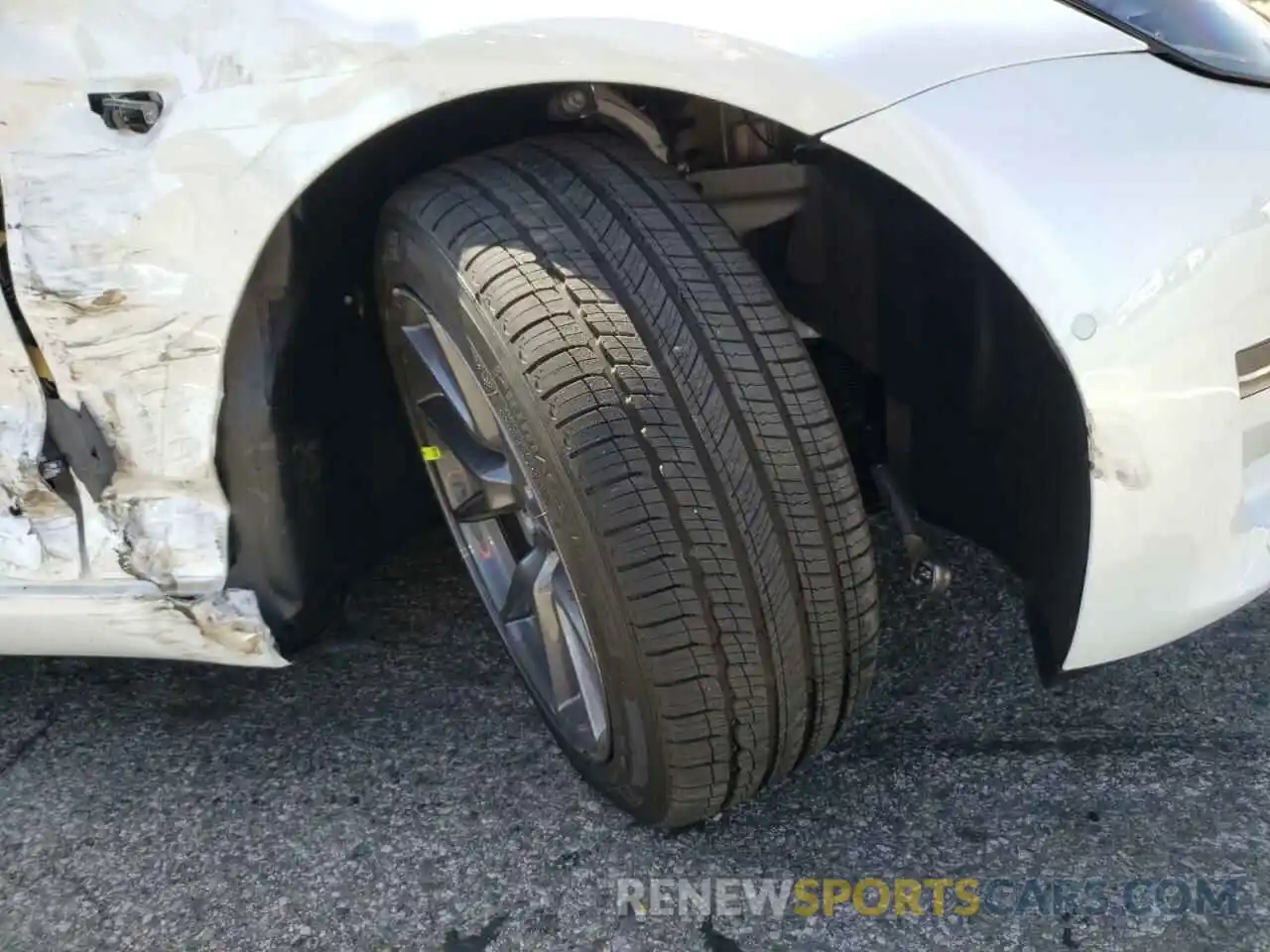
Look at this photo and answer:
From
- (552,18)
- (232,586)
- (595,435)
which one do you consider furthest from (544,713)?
(552,18)

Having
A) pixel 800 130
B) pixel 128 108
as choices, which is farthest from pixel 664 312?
pixel 128 108

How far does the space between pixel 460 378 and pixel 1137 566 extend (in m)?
0.97

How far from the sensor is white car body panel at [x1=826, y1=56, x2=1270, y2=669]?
49.7 inches

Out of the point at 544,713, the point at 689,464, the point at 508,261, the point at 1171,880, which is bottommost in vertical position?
the point at 544,713

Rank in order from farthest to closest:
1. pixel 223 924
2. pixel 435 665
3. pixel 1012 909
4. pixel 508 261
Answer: pixel 435 665 < pixel 223 924 < pixel 1012 909 < pixel 508 261

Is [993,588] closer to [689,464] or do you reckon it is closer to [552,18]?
[689,464]

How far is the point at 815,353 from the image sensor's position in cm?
200

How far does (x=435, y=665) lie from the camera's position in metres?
2.23

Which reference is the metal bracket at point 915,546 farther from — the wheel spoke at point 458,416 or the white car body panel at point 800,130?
the wheel spoke at point 458,416

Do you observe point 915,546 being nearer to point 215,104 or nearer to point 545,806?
point 545,806

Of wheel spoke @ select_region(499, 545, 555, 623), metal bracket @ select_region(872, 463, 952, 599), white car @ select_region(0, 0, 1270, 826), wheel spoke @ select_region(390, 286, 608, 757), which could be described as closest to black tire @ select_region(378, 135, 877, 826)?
white car @ select_region(0, 0, 1270, 826)

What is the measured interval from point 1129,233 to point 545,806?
1204 millimetres

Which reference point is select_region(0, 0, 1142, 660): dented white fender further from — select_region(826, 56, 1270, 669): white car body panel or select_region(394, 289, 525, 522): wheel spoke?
select_region(394, 289, 525, 522): wheel spoke

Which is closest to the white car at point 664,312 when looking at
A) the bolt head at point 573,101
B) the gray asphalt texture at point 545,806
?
the bolt head at point 573,101
